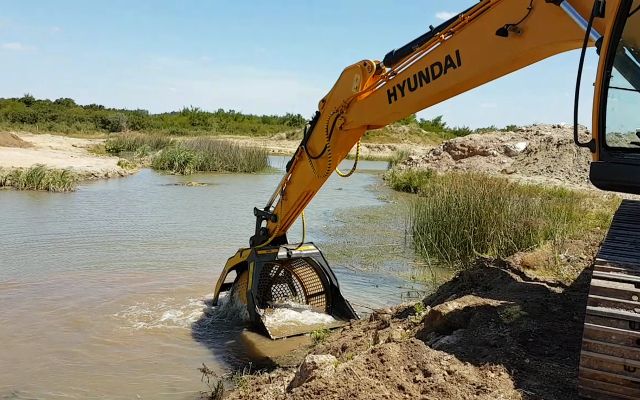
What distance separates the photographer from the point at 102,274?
30.0 ft

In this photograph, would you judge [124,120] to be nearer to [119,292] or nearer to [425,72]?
[119,292]

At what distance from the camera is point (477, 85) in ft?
16.6

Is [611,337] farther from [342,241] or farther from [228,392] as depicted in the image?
[342,241]

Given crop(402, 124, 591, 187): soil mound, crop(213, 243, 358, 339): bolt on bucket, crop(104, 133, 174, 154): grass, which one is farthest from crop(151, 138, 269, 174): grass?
crop(213, 243, 358, 339): bolt on bucket

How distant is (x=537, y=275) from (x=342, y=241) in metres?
5.67

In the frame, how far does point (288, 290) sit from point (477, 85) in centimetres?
326

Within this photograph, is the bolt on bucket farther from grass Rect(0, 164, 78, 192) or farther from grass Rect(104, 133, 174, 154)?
grass Rect(104, 133, 174, 154)

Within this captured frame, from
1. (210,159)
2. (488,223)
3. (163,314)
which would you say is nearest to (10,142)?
(210,159)

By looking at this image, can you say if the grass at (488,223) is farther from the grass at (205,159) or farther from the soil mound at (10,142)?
the soil mound at (10,142)

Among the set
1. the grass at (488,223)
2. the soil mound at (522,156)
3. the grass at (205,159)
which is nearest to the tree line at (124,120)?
the grass at (205,159)

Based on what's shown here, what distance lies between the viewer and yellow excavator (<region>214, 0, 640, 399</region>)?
308cm

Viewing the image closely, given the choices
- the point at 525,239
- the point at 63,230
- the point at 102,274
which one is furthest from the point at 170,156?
the point at 525,239

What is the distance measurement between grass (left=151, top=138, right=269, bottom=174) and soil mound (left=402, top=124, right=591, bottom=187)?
21.6 ft

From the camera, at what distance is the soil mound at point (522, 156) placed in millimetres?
21375
